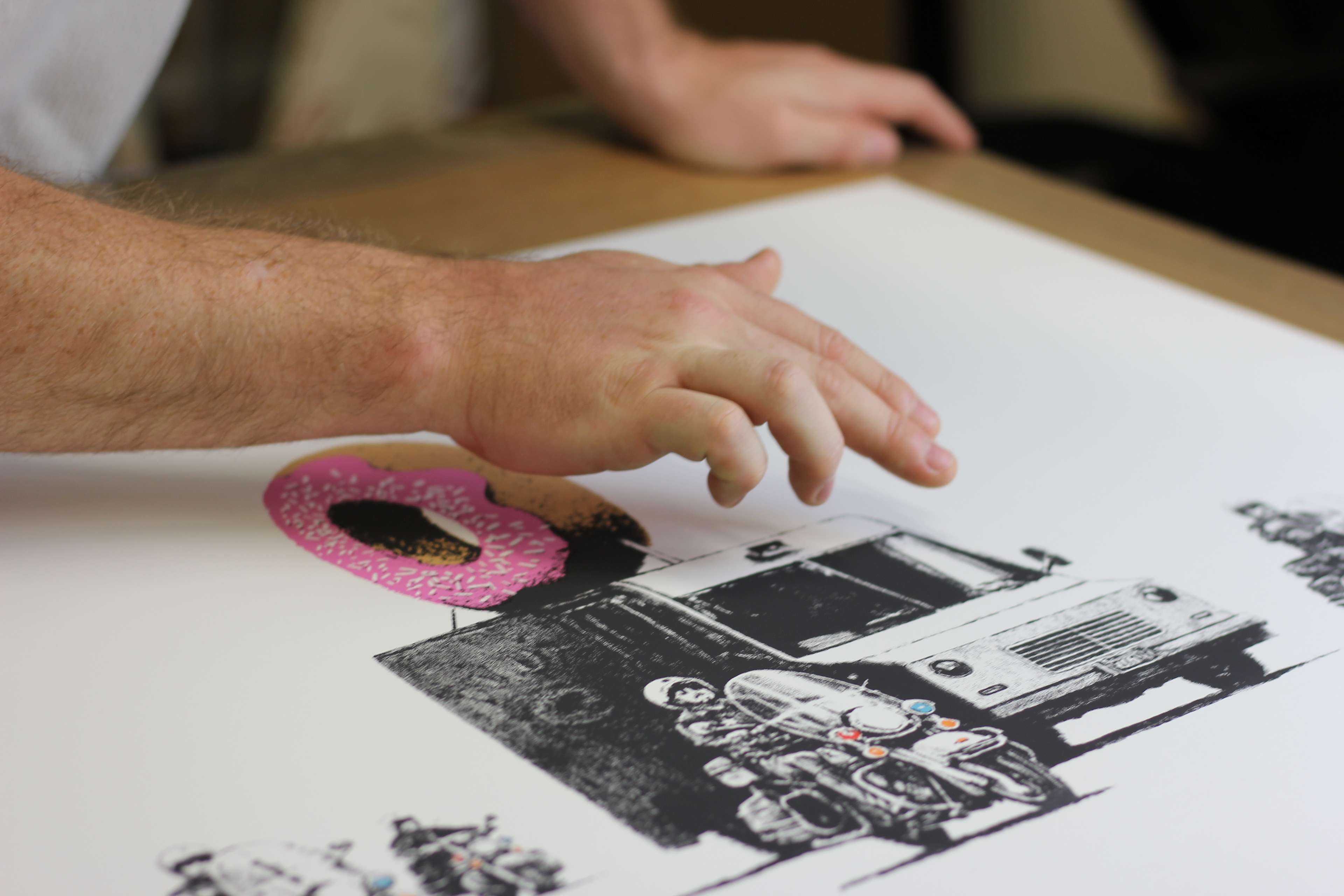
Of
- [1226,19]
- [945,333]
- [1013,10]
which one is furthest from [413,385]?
[1013,10]

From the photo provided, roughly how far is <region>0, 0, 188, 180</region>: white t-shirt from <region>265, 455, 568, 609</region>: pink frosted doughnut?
0.84ft

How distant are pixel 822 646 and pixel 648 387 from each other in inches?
5.5

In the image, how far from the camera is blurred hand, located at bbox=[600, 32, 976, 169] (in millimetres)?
1051

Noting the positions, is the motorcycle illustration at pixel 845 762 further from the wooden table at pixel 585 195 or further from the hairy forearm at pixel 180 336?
the wooden table at pixel 585 195

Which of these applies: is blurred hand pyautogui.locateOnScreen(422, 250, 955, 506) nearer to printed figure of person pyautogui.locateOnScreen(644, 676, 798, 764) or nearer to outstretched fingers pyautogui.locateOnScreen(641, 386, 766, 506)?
outstretched fingers pyautogui.locateOnScreen(641, 386, 766, 506)

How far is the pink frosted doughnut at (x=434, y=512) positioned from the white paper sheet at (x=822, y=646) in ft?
0.04

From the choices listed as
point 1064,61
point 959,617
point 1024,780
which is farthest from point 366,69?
point 1024,780

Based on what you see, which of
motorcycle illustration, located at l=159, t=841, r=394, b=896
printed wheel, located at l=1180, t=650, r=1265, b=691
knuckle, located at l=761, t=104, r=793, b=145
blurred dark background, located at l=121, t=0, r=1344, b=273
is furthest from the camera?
blurred dark background, located at l=121, t=0, r=1344, b=273

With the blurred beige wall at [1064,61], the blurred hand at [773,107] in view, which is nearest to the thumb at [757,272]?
the blurred hand at [773,107]

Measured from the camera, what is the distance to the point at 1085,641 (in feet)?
1.77

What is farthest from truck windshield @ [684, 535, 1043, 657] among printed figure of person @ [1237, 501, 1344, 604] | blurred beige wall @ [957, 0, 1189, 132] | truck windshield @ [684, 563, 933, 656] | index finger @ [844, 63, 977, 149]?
blurred beige wall @ [957, 0, 1189, 132]

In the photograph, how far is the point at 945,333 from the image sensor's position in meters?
0.81

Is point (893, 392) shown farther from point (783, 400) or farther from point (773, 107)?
point (773, 107)

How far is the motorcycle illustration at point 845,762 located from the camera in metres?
0.44
